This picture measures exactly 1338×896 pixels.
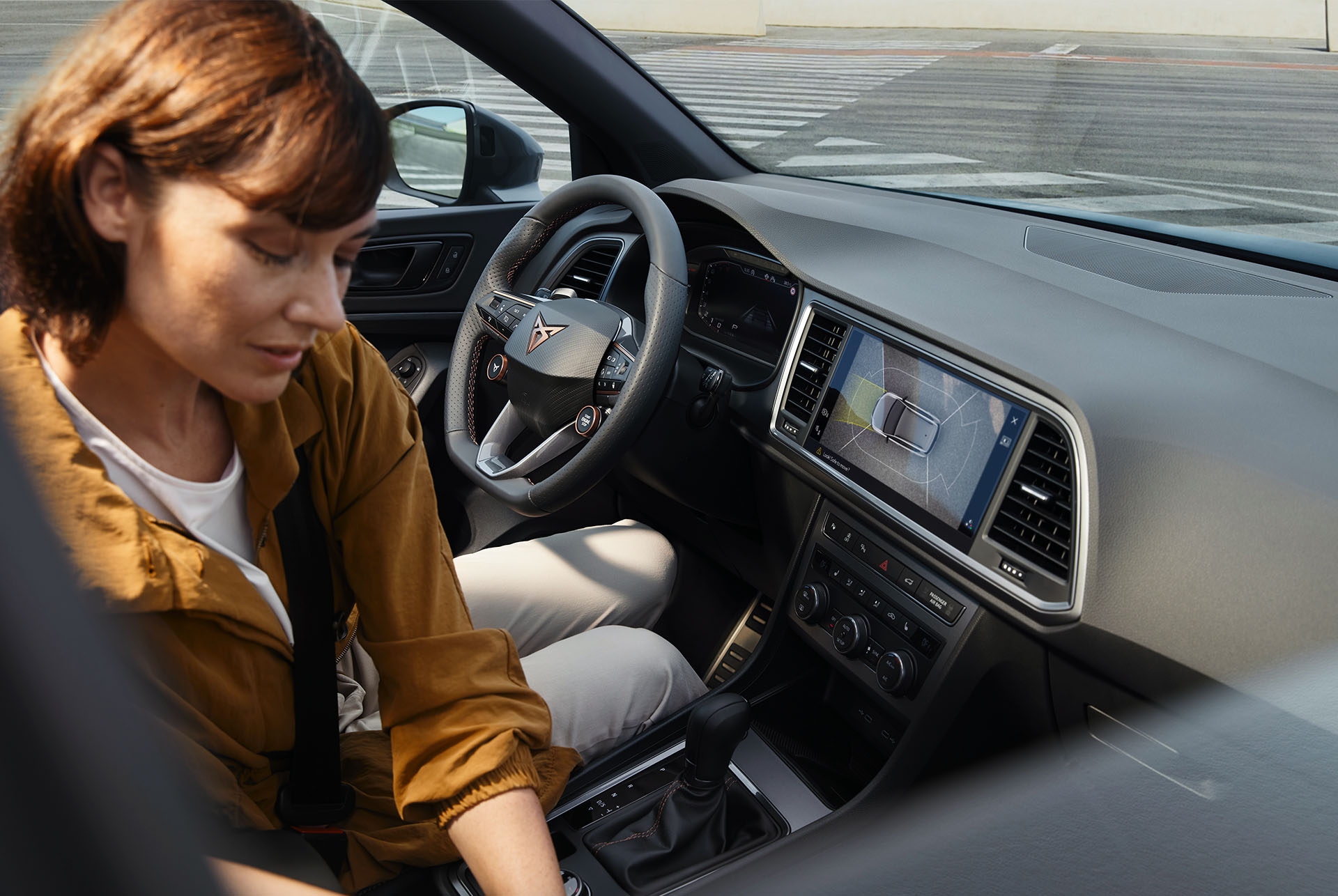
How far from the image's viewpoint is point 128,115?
846 mm

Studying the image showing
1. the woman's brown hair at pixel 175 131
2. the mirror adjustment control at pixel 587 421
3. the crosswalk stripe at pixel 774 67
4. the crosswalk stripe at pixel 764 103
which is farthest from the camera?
the crosswalk stripe at pixel 774 67

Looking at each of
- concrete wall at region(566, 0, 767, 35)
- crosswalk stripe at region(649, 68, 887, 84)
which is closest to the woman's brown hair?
crosswalk stripe at region(649, 68, 887, 84)

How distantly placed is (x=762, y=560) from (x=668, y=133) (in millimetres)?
1058

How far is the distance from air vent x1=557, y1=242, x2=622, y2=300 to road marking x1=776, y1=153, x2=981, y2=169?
4.20 feet

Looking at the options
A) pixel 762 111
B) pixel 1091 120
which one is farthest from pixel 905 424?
pixel 762 111

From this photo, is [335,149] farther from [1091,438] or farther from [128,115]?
[1091,438]

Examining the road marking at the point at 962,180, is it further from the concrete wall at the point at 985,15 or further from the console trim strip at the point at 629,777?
the console trim strip at the point at 629,777

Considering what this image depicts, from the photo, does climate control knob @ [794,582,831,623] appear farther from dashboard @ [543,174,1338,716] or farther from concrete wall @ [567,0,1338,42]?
Answer: concrete wall @ [567,0,1338,42]

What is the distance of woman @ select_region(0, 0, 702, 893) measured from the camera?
0.86 meters

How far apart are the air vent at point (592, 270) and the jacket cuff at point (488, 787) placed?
1244 millimetres

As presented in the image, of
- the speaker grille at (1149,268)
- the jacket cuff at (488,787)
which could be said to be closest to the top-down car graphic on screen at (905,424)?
the speaker grille at (1149,268)

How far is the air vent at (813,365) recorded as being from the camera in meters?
1.97

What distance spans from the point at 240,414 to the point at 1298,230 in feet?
6.69

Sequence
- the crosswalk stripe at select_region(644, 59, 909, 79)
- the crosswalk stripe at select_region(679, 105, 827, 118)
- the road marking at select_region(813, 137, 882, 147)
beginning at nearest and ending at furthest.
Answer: the road marking at select_region(813, 137, 882, 147) < the crosswalk stripe at select_region(679, 105, 827, 118) < the crosswalk stripe at select_region(644, 59, 909, 79)
